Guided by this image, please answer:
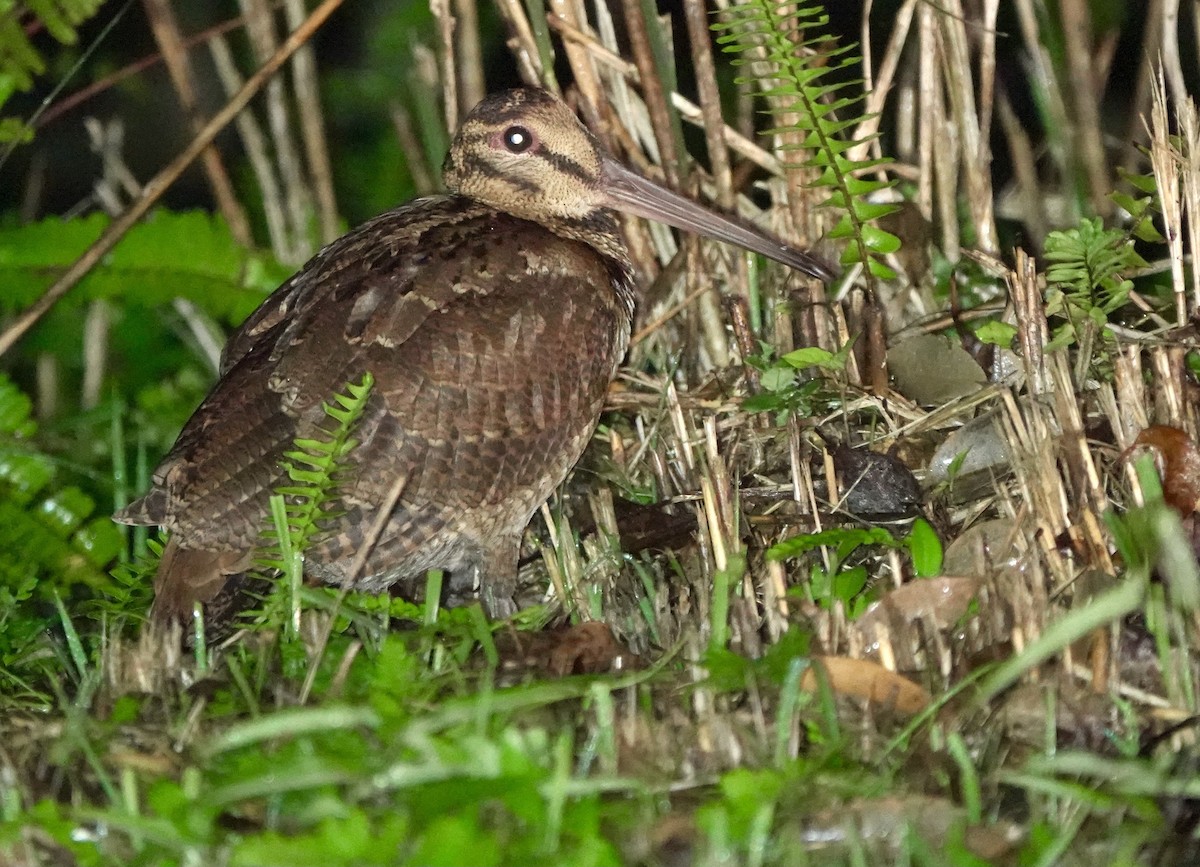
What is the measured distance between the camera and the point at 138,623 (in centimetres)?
421

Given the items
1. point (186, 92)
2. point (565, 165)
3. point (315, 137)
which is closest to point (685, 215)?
point (565, 165)

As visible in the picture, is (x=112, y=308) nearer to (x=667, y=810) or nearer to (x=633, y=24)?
(x=633, y=24)

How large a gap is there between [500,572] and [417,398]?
0.60 meters

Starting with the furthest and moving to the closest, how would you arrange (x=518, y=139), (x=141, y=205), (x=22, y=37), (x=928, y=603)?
1. (x=141, y=205)
2. (x=22, y=37)
3. (x=518, y=139)
4. (x=928, y=603)

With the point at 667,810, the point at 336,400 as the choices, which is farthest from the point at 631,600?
the point at 667,810

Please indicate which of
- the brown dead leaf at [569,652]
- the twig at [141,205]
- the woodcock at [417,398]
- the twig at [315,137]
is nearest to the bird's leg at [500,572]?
the woodcock at [417,398]

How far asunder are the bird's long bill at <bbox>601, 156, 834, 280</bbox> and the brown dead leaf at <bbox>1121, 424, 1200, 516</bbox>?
3.80 feet


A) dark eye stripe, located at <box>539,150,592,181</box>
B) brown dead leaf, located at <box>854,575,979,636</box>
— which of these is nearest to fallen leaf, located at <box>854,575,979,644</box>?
brown dead leaf, located at <box>854,575,979,636</box>

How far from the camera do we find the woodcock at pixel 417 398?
389 cm

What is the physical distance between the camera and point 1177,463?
377 cm

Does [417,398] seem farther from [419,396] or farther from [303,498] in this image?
[303,498]

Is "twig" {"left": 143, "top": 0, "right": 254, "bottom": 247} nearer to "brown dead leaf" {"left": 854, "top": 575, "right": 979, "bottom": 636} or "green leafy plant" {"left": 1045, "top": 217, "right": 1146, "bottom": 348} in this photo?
"green leafy plant" {"left": 1045, "top": 217, "right": 1146, "bottom": 348}

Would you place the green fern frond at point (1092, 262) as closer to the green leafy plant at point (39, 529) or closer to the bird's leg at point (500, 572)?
the bird's leg at point (500, 572)

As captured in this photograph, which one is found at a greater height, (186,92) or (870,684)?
(186,92)
